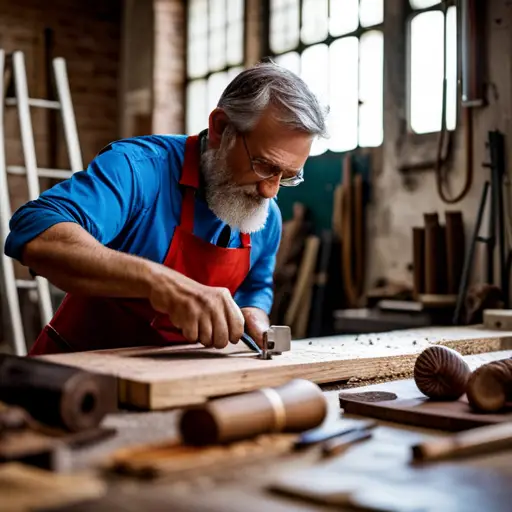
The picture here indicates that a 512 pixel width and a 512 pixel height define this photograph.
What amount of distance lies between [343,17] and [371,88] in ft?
2.63

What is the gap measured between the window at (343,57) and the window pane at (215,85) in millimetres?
977

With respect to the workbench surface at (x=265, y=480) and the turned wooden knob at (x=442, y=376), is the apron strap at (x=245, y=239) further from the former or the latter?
the workbench surface at (x=265, y=480)

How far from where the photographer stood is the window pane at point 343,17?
21.5 feet

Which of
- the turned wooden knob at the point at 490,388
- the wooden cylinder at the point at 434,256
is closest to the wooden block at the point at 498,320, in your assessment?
the wooden cylinder at the point at 434,256

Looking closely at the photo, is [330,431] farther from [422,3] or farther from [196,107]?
[196,107]

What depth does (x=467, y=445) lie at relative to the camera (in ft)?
4.75

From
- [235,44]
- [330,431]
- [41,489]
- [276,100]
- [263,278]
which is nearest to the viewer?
[41,489]

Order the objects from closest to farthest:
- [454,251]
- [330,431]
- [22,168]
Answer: [330,431]
[454,251]
[22,168]

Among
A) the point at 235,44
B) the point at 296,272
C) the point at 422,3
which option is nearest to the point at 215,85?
the point at 235,44

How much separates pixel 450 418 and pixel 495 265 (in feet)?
11.3

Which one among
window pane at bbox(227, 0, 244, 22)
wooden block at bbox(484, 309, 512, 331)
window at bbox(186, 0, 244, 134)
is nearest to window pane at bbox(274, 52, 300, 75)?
window at bbox(186, 0, 244, 134)

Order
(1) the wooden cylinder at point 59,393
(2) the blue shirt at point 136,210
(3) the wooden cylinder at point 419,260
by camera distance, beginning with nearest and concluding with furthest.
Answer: (1) the wooden cylinder at point 59,393 → (2) the blue shirt at point 136,210 → (3) the wooden cylinder at point 419,260

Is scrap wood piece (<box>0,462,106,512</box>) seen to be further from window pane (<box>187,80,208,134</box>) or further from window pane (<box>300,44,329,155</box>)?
window pane (<box>187,80,208,134</box>)

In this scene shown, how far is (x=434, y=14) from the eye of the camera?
5.78 meters
